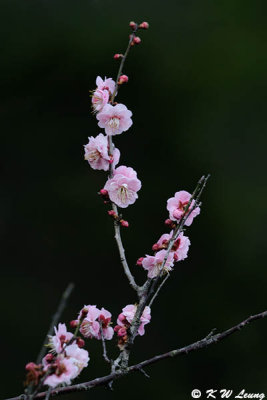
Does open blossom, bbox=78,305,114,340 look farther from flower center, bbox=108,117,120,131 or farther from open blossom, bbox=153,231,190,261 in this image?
flower center, bbox=108,117,120,131

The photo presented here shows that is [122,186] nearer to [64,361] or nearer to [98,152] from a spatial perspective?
[98,152]

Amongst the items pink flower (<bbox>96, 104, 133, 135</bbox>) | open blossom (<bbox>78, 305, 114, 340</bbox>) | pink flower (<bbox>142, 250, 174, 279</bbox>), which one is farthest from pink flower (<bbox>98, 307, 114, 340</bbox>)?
pink flower (<bbox>96, 104, 133, 135</bbox>)

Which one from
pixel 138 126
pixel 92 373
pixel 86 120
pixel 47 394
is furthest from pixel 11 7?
pixel 47 394

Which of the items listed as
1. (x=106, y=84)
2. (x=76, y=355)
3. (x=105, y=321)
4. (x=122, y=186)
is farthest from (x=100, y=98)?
(x=76, y=355)

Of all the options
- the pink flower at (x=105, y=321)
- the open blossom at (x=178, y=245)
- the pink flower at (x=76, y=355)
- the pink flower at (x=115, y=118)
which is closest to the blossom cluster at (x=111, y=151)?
Result: the pink flower at (x=115, y=118)

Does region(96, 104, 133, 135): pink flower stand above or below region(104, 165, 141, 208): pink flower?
above

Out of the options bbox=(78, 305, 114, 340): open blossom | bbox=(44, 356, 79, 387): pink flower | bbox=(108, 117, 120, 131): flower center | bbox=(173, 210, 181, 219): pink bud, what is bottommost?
bbox=(44, 356, 79, 387): pink flower

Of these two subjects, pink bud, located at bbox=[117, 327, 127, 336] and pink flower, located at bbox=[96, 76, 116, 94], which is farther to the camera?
pink flower, located at bbox=[96, 76, 116, 94]
